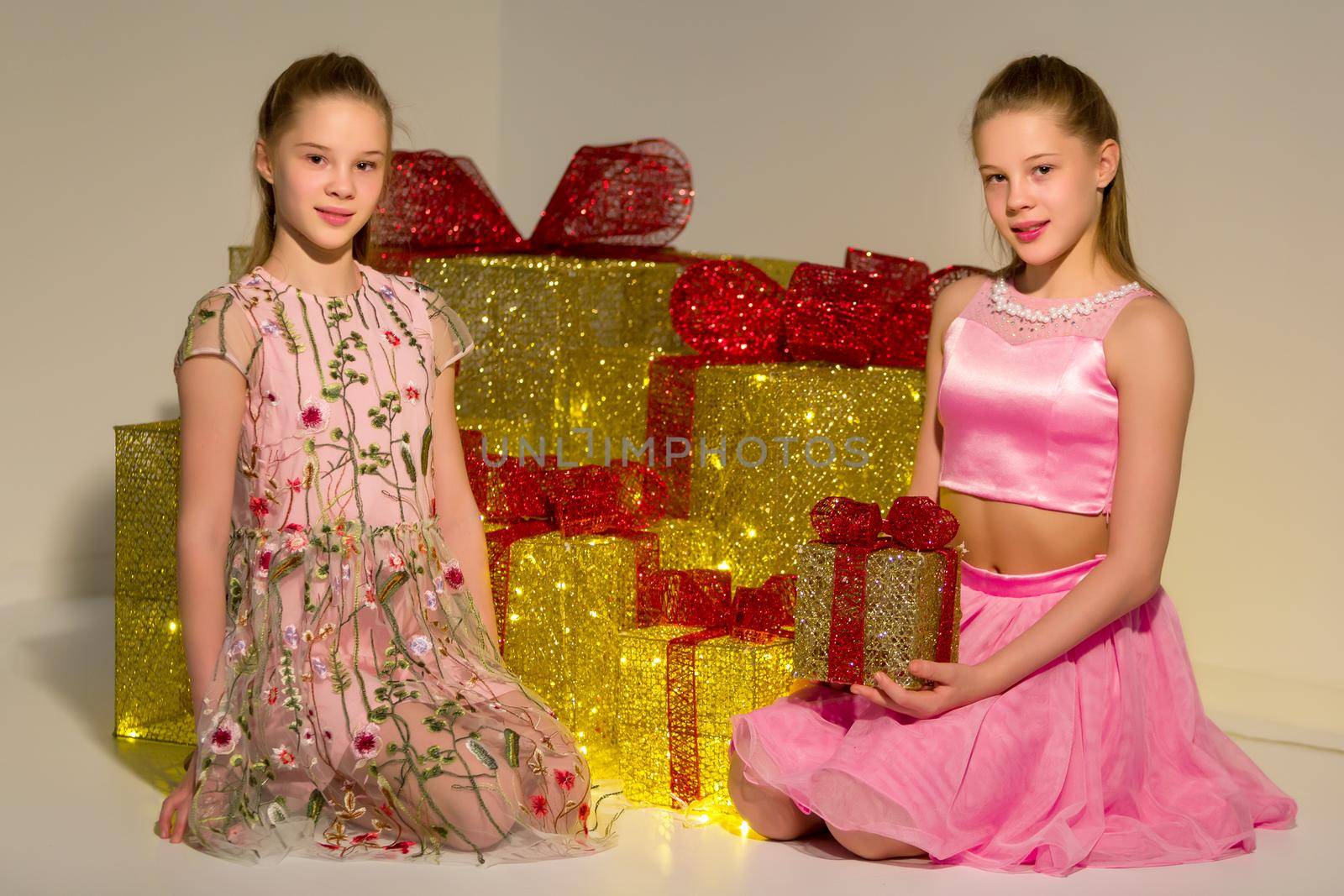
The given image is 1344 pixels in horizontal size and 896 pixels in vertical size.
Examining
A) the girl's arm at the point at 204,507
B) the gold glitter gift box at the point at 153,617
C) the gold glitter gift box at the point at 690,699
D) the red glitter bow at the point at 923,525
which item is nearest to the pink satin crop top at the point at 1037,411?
the red glitter bow at the point at 923,525

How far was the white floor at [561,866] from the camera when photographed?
68.0 inches

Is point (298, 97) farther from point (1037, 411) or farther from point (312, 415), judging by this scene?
point (1037, 411)

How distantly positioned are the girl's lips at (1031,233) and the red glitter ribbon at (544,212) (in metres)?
0.88

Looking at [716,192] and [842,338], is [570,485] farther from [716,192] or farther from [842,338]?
[716,192]

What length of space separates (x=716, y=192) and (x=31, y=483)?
1.75m

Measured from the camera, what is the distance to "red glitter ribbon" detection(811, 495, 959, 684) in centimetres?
182

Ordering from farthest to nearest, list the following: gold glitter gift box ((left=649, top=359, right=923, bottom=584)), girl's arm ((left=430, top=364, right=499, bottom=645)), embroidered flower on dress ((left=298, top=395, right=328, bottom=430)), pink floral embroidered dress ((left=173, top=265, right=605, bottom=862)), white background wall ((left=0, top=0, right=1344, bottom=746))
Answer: white background wall ((left=0, top=0, right=1344, bottom=746))
gold glitter gift box ((left=649, top=359, right=923, bottom=584))
girl's arm ((left=430, top=364, right=499, bottom=645))
embroidered flower on dress ((left=298, top=395, right=328, bottom=430))
pink floral embroidered dress ((left=173, top=265, right=605, bottom=862))

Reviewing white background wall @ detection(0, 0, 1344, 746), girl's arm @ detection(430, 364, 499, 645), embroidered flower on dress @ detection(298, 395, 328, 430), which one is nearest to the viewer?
embroidered flower on dress @ detection(298, 395, 328, 430)

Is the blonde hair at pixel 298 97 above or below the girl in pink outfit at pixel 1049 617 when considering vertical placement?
above

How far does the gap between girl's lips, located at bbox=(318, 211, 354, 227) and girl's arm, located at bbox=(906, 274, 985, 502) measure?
0.81 meters

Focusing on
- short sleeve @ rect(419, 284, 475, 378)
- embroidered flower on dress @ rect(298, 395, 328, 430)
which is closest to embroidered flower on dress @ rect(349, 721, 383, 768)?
embroidered flower on dress @ rect(298, 395, 328, 430)

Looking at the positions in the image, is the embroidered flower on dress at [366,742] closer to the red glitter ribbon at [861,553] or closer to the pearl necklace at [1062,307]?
the red glitter ribbon at [861,553]

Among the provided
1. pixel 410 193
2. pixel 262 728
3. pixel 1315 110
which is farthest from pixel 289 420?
pixel 1315 110

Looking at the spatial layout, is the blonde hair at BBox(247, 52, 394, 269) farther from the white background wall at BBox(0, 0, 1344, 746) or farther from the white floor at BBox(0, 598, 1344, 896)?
the white background wall at BBox(0, 0, 1344, 746)
